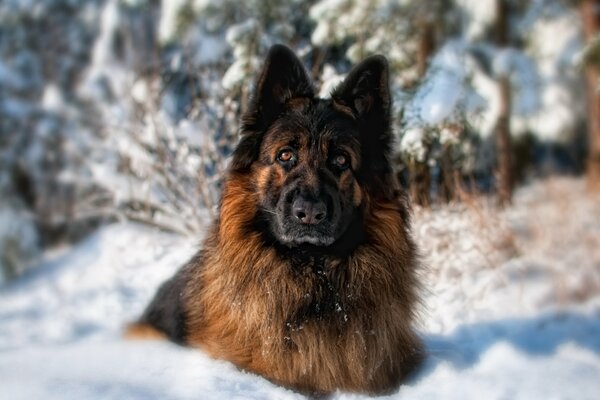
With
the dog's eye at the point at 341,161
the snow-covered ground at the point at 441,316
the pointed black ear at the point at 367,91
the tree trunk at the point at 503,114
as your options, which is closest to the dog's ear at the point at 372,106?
the pointed black ear at the point at 367,91

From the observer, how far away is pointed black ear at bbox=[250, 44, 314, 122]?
394 cm

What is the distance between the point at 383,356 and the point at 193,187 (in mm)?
5406

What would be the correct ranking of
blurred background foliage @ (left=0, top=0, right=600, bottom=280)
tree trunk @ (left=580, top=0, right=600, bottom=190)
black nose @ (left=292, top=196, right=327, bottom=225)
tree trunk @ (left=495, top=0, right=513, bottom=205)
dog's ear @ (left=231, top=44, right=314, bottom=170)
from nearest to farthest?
black nose @ (left=292, top=196, right=327, bottom=225), dog's ear @ (left=231, top=44, right=314, bottom=170), blurred background foliage @ (left=0, top=0, right=600, bottom=280), tree trunk @ (left=495, top=0, right=513, bottom=205), tree trunk @ (left=580, top=0, right=600, bottom=190)

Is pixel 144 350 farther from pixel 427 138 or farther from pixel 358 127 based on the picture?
pixel 427 138

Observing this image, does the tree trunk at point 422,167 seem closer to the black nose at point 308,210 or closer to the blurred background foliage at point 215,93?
the blurred background foliage at point 215,93

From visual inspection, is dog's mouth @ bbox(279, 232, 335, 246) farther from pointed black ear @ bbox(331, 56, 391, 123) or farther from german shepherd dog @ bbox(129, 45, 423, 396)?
pointed black ear @ bbox(331, 56, 391, 123)

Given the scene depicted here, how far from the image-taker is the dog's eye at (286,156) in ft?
12.6

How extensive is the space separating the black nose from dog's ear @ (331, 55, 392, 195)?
620 millimetres

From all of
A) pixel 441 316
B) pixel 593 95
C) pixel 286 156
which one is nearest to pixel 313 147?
pixel 286 156

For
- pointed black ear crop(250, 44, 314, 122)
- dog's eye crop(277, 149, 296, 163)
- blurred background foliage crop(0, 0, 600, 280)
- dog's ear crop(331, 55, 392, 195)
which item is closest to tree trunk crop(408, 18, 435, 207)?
blurred background foliage crop(0, 0, 600, 280)

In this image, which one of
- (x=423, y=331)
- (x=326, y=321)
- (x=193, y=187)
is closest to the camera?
(x=326, y=321)

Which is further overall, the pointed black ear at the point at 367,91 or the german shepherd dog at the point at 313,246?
the pointed black ear at the point at 367,91

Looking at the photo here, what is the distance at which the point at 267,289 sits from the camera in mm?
3826

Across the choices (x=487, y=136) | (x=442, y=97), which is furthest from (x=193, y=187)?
(x=487, y=136)
